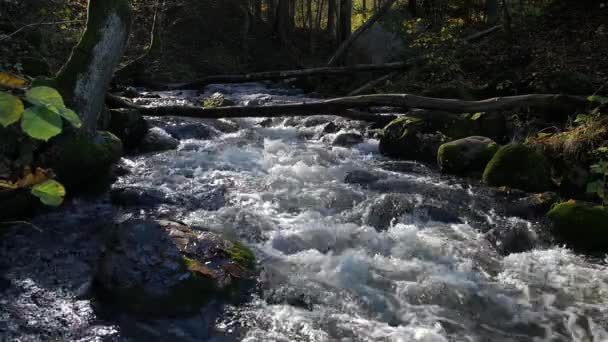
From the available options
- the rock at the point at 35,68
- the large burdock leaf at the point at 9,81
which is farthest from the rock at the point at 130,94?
the large burdock leaf at the point at 9,81

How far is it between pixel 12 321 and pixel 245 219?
3148mm

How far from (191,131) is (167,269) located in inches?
288

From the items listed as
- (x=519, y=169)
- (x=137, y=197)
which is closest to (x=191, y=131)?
(x=137, y=197)

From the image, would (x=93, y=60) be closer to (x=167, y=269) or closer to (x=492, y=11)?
(x=167, y=269)

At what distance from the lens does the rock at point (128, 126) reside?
376 inches

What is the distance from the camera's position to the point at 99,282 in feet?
15.5

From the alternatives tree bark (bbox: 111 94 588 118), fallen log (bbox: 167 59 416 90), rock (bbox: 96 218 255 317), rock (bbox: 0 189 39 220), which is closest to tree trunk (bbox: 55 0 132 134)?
rock (bbox: 0 189 39 220)

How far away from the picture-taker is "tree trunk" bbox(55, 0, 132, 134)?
6.82 metres

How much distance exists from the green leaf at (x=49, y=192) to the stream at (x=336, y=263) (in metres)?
3.24

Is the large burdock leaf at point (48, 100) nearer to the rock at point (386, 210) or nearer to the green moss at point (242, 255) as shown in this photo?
the green moss at point (242, 255)

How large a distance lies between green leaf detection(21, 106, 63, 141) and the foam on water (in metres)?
3.57

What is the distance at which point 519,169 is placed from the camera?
7812 mm

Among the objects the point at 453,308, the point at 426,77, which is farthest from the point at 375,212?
the point at 426,77

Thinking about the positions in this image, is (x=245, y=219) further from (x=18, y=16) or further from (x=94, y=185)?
(x=18, y=16)
